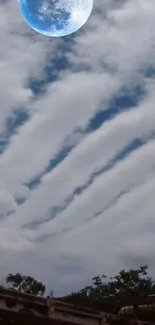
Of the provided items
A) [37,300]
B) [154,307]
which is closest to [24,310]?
[37,300]

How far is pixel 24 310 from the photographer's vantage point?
28.5 feet

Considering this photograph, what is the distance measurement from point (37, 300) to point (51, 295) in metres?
0.55

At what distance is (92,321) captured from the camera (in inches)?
392

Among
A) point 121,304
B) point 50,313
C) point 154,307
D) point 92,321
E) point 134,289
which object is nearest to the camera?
point 50,313

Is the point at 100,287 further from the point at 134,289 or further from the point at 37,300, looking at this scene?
the point at 37,300

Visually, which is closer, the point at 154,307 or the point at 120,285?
the point at 154,307

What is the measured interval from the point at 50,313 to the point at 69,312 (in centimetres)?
62

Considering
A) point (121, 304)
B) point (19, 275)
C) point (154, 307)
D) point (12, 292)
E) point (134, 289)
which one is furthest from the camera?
point (19, 275)

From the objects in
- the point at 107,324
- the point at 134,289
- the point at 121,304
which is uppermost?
the point at 134,289

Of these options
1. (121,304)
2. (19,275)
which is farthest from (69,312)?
(19,275)

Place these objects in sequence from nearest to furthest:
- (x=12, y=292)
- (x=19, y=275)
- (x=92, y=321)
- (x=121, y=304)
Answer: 1. (x=12, y=292)
2. (x=92, y=321)
3. (x=121, y=304)
4. (x=19, y=275)

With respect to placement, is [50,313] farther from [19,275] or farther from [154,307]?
[19,275]

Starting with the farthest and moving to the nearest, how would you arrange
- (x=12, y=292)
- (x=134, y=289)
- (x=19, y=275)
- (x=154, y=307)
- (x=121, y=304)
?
(x=19, y=275)
(x=134, y=289)
(x=121, y=304)
(x=154, y=307)
(x=12, y=292)

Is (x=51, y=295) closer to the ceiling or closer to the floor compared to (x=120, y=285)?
closer to the floor
